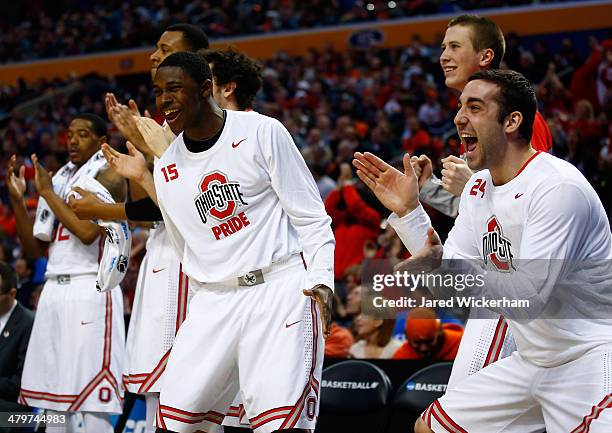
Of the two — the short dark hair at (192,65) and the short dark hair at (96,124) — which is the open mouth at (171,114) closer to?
the short dark hair at (192,65)

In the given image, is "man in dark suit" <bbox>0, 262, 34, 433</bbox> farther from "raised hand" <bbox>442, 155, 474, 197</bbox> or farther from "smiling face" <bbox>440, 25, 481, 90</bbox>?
"smiling face" <bbox>440, 25, 481, 90</bbox>

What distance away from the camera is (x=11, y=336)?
21.9 feet

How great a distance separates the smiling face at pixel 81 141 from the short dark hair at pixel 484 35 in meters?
2.50

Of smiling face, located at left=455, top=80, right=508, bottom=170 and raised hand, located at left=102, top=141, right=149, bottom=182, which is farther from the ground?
smiling face, located at left=455, top=80, right=508, bottom=170

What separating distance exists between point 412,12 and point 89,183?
49.0 feet

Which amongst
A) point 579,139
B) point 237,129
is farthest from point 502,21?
point 237,129

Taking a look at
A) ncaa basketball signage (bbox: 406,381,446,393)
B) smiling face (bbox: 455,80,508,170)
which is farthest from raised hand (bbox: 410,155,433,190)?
ncaa basketball signage (bbox: 406,381,446,393)

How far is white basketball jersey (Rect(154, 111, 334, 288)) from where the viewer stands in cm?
403

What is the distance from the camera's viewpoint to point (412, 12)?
19.4 meters

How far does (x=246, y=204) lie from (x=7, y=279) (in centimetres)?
346

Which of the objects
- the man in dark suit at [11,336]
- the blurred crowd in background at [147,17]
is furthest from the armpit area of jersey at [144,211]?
the blurred crowd in background at [147,17]

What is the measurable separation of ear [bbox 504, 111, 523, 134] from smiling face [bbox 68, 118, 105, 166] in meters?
3.06

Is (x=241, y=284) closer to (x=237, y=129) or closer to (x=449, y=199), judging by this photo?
(x=237, y=129)

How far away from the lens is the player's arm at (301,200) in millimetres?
3906
